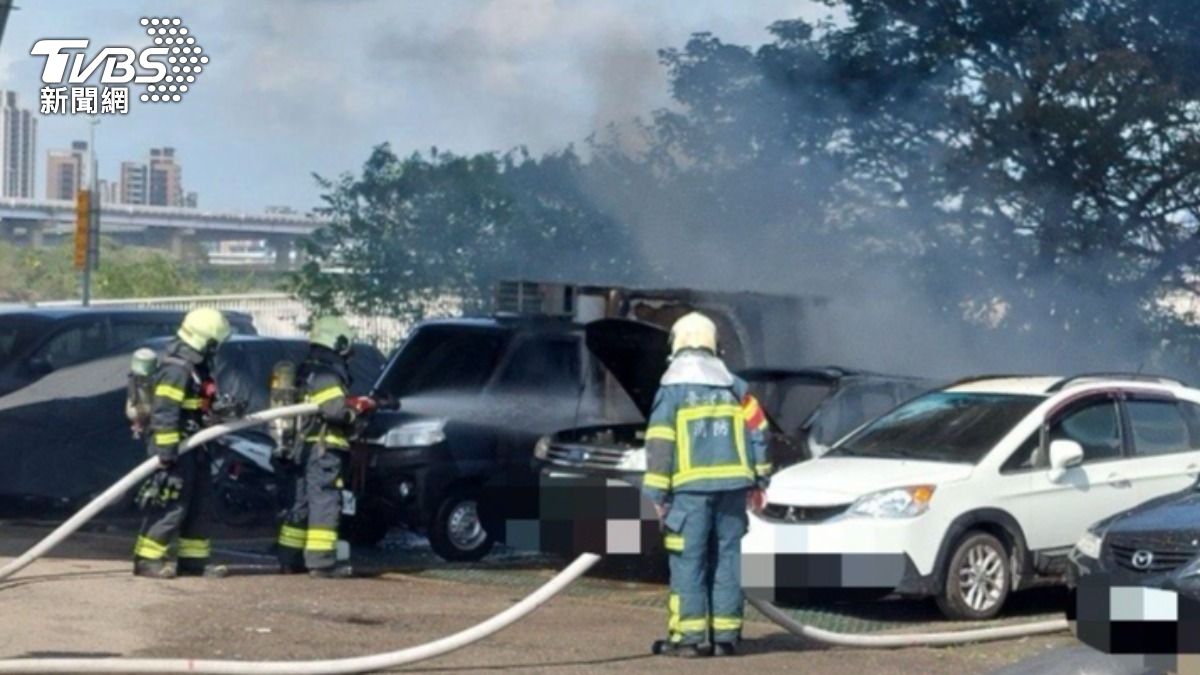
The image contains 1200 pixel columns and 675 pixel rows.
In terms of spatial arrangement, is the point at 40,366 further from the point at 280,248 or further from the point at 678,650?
the point at 280,248

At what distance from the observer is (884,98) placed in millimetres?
23266

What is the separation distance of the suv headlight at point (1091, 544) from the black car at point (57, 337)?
9.08 meters

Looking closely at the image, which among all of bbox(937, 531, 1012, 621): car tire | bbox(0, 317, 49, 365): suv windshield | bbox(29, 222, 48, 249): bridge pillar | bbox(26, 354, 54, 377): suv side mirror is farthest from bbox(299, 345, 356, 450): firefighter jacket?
bbox(29, 222, 48, 249): bridge pillar

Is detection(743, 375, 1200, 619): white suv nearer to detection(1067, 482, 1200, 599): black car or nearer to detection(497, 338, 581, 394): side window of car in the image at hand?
detection(1067, 482, 1200, 599): black car

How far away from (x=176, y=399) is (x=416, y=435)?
2.54 m

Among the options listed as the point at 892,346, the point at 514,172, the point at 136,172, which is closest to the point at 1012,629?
the point at 892,346

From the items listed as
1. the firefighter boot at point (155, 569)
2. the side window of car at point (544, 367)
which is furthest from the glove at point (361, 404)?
the side window of car at point (544, 367)

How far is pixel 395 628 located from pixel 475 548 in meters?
3.38

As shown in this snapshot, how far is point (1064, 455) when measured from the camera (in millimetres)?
11875

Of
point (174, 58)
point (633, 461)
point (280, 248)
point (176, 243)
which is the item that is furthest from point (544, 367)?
point (176, 243)

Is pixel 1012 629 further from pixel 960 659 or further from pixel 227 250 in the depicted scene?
pixel 227 250

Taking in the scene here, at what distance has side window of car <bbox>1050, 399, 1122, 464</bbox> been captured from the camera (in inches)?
489

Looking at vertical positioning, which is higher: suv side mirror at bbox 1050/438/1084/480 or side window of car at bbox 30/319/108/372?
side window of car at bbox 30/319/108/372

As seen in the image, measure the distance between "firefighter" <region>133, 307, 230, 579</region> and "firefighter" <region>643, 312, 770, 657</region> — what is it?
3496 millimetres
